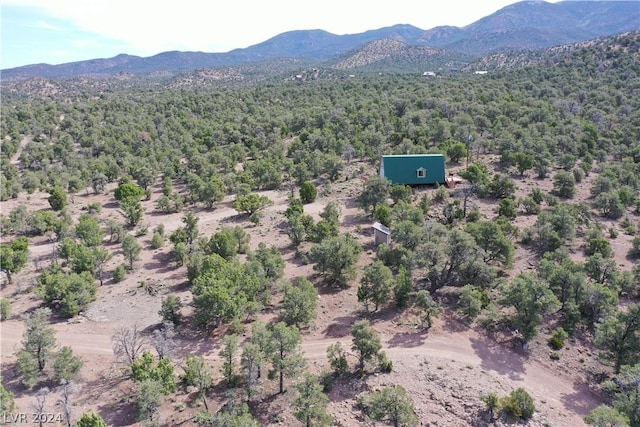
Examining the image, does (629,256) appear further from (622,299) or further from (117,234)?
(117,234)

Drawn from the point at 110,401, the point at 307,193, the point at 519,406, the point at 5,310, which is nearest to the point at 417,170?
the point at 307,193

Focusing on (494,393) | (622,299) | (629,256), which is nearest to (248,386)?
(494,393)

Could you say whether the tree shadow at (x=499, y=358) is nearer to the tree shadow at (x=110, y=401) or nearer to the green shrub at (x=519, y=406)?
the green shrub at (x=519, y=406)

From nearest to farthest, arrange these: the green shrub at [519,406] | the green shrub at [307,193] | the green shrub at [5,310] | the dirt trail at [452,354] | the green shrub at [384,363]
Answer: the green shrub at [519,406] < the dirt trail at [452,354] < the green shrub at [384,363] < the green shrub at [5,310] < the green shrub at [307,193]

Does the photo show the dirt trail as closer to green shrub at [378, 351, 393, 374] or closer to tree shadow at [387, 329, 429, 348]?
tree shadow at [387, 329, 429, 348]

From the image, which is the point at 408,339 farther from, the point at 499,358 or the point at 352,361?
the point at 499,358

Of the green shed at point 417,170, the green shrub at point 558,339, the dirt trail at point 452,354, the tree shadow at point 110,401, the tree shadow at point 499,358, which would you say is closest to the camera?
the tree shadow at point 110,401

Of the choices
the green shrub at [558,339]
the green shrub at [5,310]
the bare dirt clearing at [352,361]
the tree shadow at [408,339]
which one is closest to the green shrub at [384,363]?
the bare dirt clearing at [352,361]
